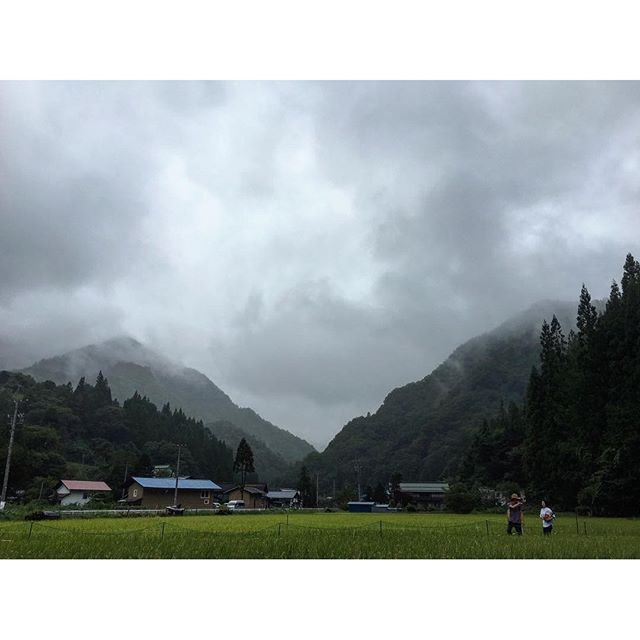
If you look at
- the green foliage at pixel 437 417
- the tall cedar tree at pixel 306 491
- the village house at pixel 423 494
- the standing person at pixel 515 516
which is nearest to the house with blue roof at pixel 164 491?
the standing person at pixel 515 516

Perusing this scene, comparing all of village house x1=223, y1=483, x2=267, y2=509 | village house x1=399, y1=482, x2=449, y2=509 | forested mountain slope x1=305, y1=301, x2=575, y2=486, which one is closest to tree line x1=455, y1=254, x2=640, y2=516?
village house x1=223, y1=483, x2=267, y2=509

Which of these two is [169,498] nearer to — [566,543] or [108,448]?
[108,448]

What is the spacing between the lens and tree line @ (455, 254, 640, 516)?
29359 millimetres

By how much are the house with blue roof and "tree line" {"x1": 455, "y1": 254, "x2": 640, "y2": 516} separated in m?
19.9

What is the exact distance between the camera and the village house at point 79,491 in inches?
1153

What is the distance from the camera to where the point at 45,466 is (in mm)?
32812

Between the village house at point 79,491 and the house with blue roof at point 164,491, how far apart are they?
123 inches

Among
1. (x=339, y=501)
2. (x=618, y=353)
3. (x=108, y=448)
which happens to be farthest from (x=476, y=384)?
(x=108, y=448)

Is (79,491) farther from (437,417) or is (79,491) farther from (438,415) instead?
(438,415)

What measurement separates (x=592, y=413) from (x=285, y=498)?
24712mm

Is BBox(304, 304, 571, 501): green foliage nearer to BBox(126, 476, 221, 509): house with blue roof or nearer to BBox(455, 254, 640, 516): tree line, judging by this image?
BBox(455, 254, 640, 516): tree line

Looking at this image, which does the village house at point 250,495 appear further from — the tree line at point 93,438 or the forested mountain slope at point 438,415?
the forested mountain slope at point 438,415

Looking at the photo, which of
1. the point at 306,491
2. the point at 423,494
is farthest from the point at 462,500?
the point at 423,494

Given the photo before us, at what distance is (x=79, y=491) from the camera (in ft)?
98.0
